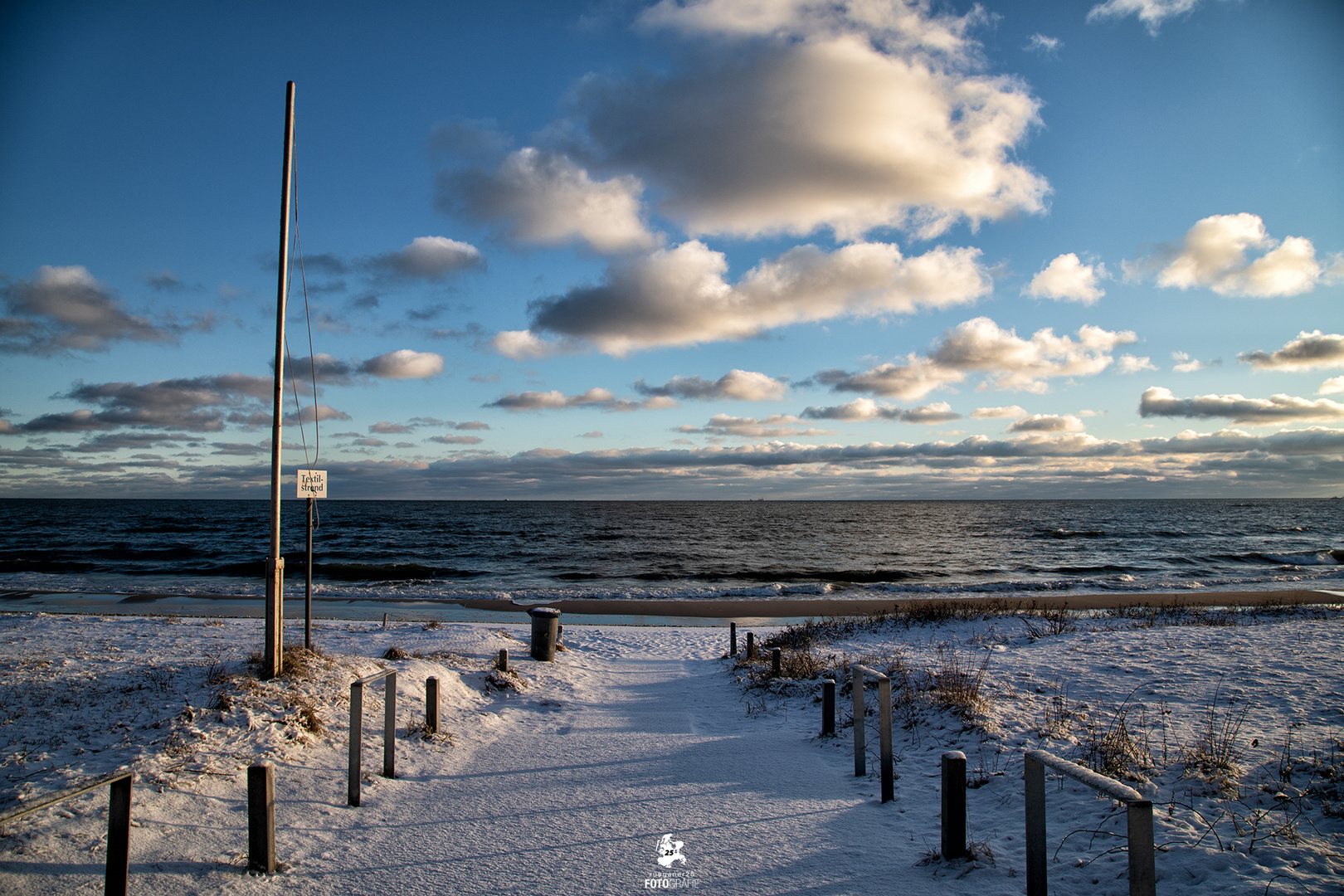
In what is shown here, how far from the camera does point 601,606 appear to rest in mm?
27000

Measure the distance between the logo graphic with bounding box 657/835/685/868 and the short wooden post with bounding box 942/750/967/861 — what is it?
1.94 meters

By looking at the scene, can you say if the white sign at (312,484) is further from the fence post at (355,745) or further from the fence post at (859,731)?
the fence post at (859,731)

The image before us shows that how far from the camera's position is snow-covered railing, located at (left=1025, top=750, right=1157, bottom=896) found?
3256 mm

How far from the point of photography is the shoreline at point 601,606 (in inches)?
923

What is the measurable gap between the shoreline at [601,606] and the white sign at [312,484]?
14024 mm

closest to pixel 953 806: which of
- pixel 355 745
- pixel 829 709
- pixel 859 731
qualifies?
pixel 859 731

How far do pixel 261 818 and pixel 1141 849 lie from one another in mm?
5477

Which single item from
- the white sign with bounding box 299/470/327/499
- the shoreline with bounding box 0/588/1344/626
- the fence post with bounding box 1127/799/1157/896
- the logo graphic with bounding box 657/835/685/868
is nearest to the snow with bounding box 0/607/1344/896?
the logo graphic with bounding box 657/835/685/868

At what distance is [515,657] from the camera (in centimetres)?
1289

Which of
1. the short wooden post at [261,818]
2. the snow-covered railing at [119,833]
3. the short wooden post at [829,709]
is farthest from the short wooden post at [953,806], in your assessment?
the snow-covered railing at [119,833]

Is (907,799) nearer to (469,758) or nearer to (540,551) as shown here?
(469,758)

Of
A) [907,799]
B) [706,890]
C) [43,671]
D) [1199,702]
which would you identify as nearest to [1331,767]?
Answer: [1199,702]

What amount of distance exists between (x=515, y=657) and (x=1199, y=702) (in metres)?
10.8

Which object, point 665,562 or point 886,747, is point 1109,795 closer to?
point 886,747
